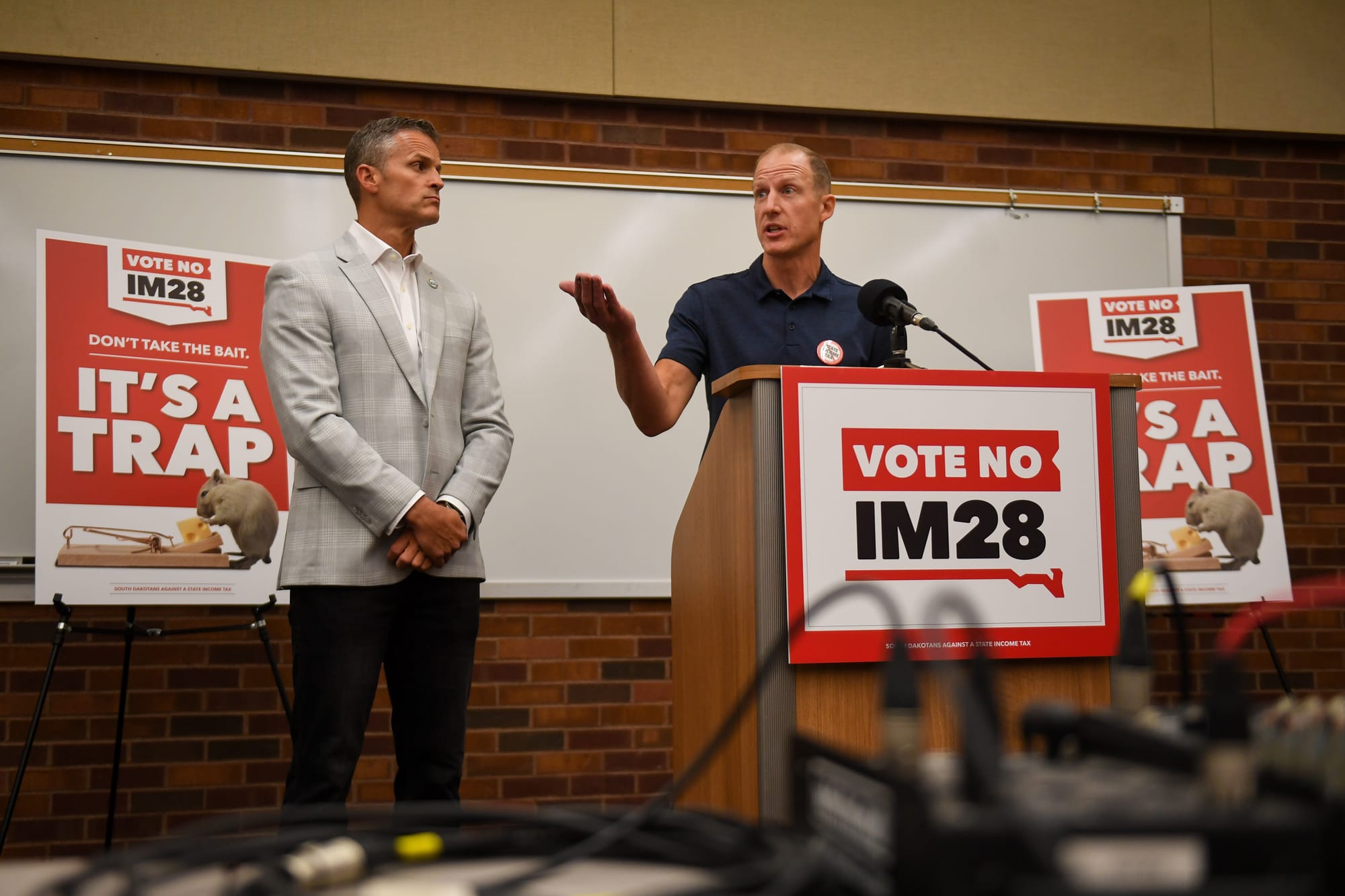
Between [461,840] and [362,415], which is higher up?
[362,415]

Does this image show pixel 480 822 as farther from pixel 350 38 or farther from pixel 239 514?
pixel 350 38

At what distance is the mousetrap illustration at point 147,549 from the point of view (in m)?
2.85

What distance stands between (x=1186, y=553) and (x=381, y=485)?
8.14 ft

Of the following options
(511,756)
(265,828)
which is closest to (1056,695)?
(265,828)

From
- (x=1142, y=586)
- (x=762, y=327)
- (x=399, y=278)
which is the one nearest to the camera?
(x=1142, y=586)

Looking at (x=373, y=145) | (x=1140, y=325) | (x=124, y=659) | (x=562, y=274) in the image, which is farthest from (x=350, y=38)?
(x=1140, y=325)

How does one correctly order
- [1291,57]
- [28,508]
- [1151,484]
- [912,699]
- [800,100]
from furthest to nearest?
[1291,57] → [800,100] → [1151,484] → [28,508] → [912,699]

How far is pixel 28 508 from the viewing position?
3.19 m

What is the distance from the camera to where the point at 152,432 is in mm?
2969

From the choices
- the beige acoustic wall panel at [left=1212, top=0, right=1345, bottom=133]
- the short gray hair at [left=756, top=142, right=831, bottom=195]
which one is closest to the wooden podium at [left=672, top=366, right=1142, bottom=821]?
the short gray hair at [left=756, top=142, right=831, bottom=195]

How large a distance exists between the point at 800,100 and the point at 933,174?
21.4 inches

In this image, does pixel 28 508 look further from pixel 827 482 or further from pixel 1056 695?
pixel 1056 695

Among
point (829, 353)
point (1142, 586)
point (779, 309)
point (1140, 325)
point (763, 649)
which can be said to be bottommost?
point (763, 649)

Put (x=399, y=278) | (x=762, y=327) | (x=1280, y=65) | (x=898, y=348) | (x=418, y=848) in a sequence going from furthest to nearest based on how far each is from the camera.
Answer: (x=1280, y=65), (x=762, y=327), (x=399, y=278), (x=898, y=348), (x=418, y=848)
